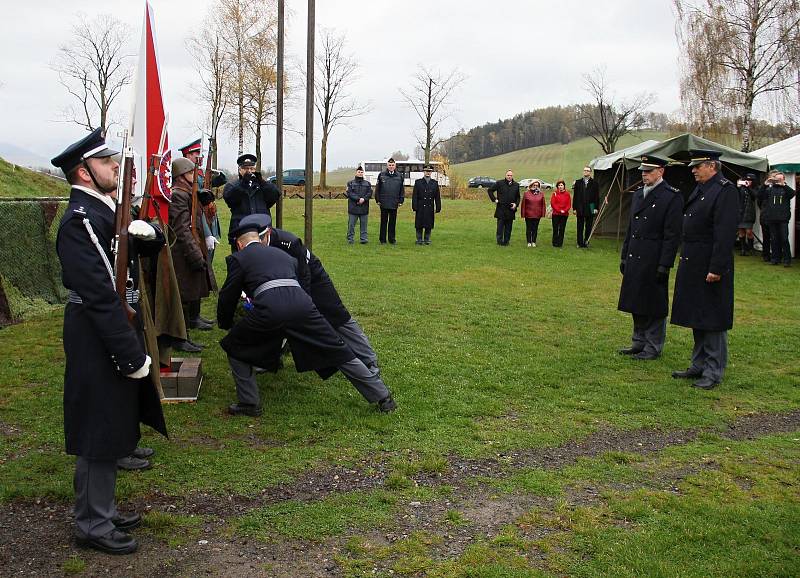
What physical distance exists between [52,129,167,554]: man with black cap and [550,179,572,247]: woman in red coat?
16606 mm

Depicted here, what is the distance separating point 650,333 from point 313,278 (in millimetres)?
4064

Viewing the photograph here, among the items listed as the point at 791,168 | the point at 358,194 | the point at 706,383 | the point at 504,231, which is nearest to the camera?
the point at 706,383

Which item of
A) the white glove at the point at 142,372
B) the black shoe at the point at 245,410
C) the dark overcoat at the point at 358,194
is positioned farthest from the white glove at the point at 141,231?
the dark overcoat at the point at 358,194

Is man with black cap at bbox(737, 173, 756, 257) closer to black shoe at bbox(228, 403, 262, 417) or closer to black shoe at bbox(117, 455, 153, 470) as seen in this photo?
black shoe at bbox(228, 403, 262, 417)

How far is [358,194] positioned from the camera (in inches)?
744

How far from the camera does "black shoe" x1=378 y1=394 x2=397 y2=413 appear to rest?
21.8 feet

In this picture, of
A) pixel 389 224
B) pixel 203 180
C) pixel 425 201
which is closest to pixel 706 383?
pixel 203 180

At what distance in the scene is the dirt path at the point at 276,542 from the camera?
413 cm

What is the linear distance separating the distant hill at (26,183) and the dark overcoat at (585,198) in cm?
1426

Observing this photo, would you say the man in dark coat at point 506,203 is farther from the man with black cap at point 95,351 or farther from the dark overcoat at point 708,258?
the man with black cap at point 95,351

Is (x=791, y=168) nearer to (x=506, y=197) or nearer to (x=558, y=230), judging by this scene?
(x=558, y=230)

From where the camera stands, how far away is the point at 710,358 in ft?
25.3

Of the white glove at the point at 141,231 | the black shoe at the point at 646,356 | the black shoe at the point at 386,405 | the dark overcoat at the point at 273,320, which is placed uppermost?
the white glove at the point at 141,231

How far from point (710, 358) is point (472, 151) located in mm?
99544
